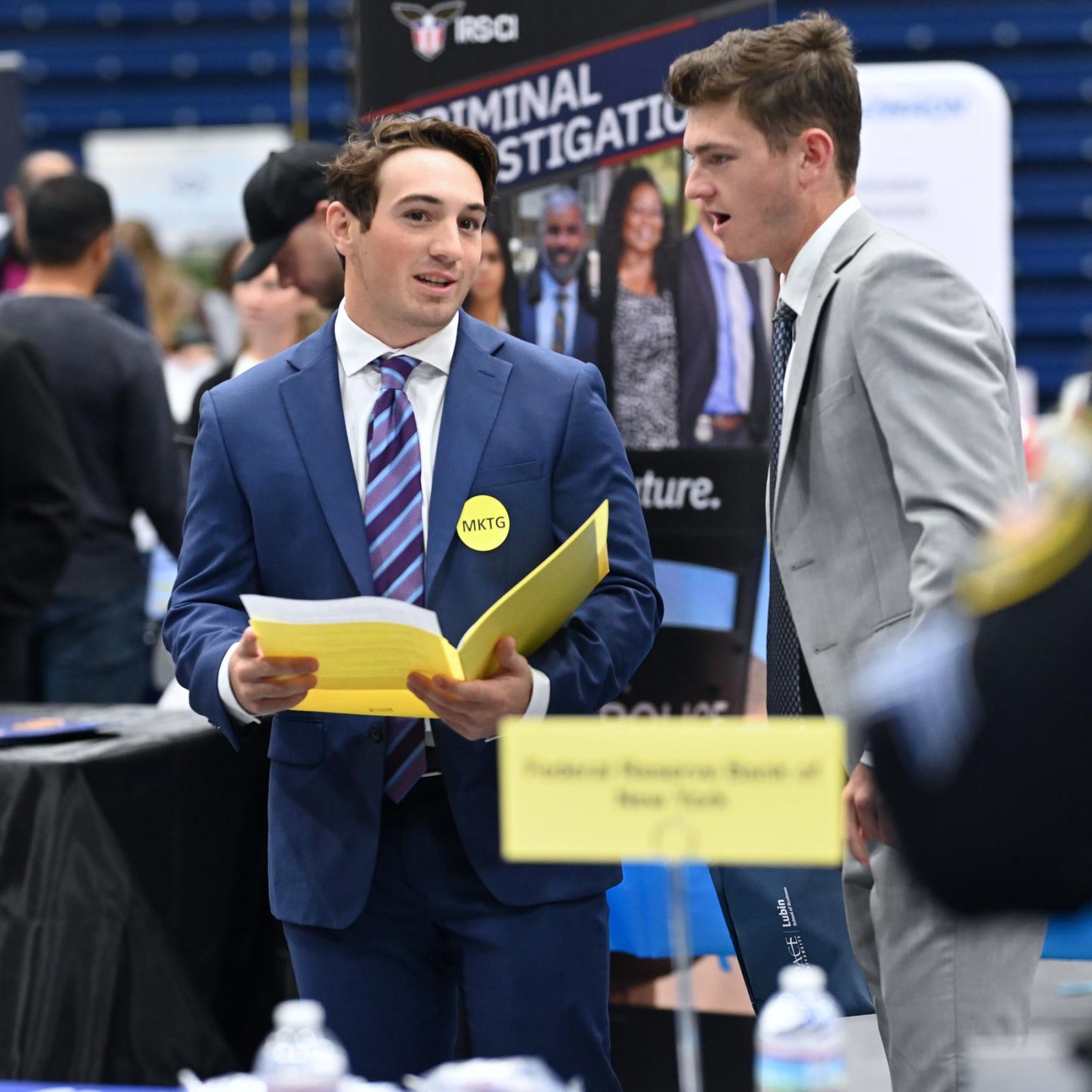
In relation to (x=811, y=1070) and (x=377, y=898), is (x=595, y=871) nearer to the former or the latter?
(x=377, y=898)

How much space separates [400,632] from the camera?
4.99ft

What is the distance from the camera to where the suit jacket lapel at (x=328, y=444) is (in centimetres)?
184

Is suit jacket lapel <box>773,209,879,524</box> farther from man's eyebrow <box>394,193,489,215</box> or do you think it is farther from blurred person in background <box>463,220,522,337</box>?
blurred person in background <box>463,220,522,337</box>

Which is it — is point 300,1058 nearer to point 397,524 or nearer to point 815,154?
point 397,524

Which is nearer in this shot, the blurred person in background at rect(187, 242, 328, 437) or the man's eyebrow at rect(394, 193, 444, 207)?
the man's eyebrow at rect(394, 193, 444, 207)

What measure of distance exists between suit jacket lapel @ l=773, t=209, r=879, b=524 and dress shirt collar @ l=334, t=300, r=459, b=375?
15.9 inches

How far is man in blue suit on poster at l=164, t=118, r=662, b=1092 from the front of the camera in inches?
72.4

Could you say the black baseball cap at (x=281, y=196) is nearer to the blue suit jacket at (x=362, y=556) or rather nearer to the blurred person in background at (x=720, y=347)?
the blurred person in background at (x=720, y=347)

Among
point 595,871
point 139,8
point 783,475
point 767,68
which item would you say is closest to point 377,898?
point 595,871

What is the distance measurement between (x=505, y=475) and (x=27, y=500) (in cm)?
193

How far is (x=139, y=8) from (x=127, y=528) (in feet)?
19.6

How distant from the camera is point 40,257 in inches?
165

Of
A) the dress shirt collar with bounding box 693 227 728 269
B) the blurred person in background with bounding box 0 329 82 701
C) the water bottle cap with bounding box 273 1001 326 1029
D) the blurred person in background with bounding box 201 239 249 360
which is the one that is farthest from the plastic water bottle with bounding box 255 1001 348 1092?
the blurred person in background with bounding box 201 239 249 360

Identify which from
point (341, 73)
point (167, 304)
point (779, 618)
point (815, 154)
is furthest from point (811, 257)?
point (341, 73)
